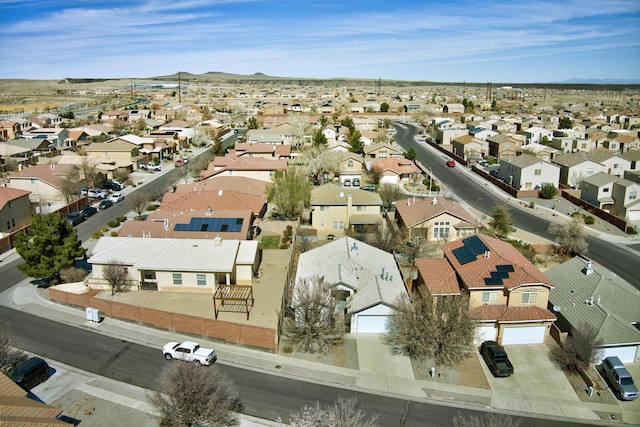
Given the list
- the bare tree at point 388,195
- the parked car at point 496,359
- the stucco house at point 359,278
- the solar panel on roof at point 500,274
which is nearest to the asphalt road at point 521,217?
the bare tree at point 388,195

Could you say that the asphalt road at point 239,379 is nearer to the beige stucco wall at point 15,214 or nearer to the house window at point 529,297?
the house window at point 529,297

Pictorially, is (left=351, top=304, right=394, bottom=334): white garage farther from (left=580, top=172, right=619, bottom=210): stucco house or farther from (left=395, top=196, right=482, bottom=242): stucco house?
(left=580, top=172, right=619, bottom=210): stucco house

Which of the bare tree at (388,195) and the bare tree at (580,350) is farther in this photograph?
the bare tree at (388,195)

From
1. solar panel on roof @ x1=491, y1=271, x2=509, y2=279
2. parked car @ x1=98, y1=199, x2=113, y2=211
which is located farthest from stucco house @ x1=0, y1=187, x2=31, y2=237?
solar panel on roof @ x1=491, y1=271, x2=509, y2=279

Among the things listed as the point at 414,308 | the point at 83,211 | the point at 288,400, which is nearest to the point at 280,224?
the point at 83,211

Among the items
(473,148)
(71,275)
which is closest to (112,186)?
(71,275)

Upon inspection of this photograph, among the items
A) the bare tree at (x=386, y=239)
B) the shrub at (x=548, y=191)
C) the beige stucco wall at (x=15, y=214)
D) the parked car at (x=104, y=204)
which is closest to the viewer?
the bare tree at (x=386, y=239)

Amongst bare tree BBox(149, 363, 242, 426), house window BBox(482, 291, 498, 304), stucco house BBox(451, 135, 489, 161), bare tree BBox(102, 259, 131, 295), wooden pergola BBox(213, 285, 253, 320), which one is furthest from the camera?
stucco house BBox(451, 135, 489, 161)
